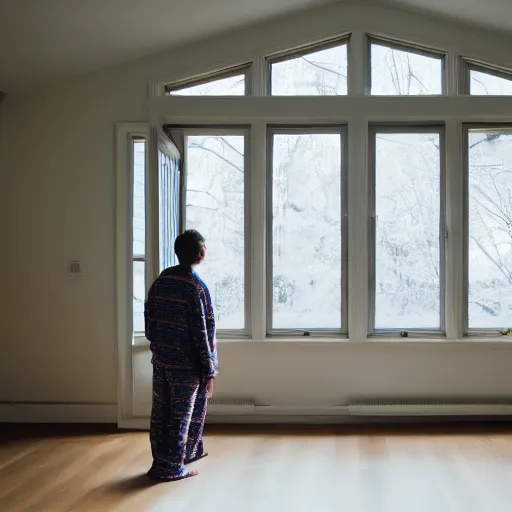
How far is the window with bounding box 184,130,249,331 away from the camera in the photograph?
17.3ft

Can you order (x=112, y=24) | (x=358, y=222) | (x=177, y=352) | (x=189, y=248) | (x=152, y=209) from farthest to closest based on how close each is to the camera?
(x=358, y=222), (x=152, y=209), (x=112, y=24), (x=189, y=248), (x=177, y=352)

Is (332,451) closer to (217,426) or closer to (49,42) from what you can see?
(217,426)

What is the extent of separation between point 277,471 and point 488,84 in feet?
10.6

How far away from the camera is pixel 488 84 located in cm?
519

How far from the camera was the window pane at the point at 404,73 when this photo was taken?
205 inches

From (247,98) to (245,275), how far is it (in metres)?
1.32

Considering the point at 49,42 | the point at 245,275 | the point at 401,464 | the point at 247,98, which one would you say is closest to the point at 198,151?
the point at 247,98

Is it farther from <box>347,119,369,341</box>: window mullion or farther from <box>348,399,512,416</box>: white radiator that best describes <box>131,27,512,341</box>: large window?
<box>348,399,512,416</box>: white radiator

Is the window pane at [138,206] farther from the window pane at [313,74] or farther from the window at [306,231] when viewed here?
the window pane at [313,74]

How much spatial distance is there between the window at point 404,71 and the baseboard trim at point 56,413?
124 inches

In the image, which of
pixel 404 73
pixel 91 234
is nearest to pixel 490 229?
pixel 404 73

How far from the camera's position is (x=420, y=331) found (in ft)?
17.1

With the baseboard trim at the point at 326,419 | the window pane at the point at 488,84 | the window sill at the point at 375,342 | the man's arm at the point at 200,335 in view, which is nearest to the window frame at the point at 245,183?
the window sill at the point at 375,342

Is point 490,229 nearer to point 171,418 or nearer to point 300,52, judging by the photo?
point 300,52
